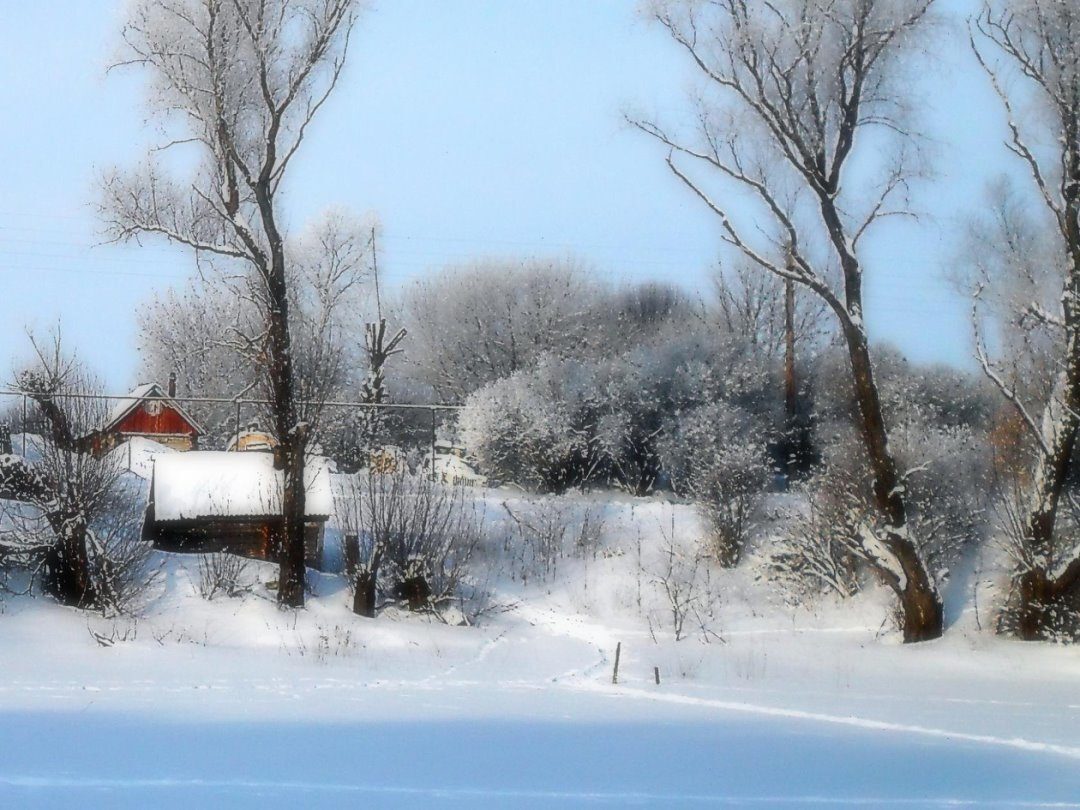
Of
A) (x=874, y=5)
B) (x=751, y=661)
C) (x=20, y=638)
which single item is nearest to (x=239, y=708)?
(x=20, y=638)

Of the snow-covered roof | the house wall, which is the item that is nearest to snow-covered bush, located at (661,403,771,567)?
the snow-covered roof

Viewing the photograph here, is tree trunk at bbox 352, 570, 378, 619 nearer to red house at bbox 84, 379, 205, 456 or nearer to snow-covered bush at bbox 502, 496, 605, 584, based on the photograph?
snow-covered bush at bbox 502, 496, 605, 584

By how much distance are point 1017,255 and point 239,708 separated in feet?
44.9

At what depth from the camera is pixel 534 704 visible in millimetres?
12555

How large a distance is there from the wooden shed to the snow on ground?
0.97 metres

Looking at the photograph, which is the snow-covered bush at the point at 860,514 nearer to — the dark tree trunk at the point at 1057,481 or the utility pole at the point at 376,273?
the dark tree trunk at the point at 1057,481

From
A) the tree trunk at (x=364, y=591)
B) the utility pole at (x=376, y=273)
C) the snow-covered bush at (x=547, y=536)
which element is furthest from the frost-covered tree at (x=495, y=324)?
the tree trunk at (x=364, y=591)

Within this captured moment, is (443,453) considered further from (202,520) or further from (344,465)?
(202,520)

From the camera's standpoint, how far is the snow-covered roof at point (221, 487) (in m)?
20.9

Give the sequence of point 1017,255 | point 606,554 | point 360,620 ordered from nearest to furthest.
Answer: point 1017,255 → point 360,620 → point 606,554

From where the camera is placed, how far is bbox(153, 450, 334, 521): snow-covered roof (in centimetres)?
2094

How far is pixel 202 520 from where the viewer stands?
2089 centimetres

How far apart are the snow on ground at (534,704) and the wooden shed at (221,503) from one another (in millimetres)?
971

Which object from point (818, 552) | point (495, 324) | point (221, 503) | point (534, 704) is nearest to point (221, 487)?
point (221, 503)
